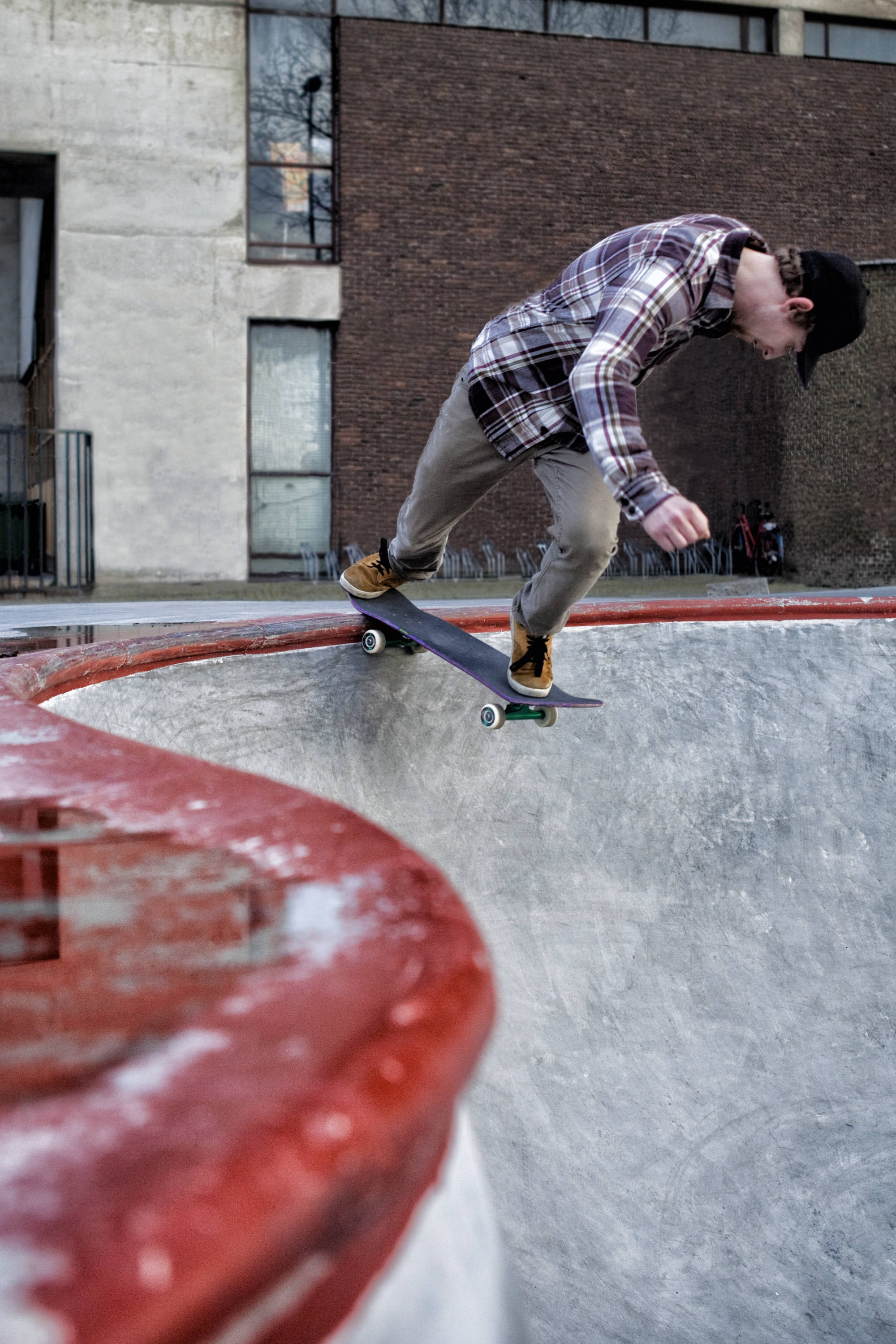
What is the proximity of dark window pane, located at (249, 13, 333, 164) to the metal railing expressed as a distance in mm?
5094

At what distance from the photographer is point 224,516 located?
1705 cm

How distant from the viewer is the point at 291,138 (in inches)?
675

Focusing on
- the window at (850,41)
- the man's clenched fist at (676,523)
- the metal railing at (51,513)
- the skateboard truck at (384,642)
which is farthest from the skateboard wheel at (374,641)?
the window at (850,41)

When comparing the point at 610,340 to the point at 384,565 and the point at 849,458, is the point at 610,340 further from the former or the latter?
the point at 849,458

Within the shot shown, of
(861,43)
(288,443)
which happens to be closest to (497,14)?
(861,43)

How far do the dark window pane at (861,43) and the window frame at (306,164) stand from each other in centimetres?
809

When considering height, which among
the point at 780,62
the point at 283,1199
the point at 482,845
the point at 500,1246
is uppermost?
the point at 780,62

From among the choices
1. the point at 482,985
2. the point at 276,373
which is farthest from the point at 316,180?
the point at 482,985

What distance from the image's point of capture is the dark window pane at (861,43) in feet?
62.1

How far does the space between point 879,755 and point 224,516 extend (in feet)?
44.9

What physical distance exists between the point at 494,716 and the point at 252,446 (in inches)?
561

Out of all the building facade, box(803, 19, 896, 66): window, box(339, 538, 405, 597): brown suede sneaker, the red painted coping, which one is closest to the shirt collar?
box(339, 538, 405, 597): brown suede sneaker

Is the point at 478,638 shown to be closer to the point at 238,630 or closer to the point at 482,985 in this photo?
the point at 238,630

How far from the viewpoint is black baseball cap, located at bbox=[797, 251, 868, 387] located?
2.93 meters
